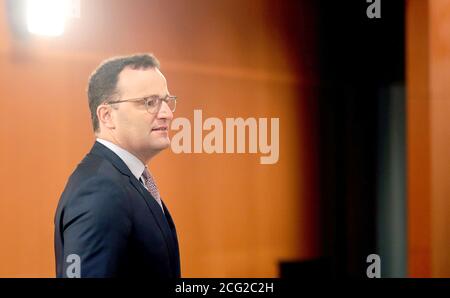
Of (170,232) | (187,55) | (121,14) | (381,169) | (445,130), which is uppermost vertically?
(121,14)

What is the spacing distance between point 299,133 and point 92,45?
99 cm

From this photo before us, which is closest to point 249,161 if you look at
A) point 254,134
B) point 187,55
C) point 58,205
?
point 254,134

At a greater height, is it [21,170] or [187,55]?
[187,55]

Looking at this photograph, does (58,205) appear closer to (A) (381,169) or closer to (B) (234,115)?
(B) (234,115)

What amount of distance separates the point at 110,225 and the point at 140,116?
49 centimetres

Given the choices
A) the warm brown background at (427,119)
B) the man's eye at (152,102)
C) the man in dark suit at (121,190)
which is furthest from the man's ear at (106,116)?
the warm brown background at (427,119)

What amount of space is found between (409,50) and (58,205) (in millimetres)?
1679

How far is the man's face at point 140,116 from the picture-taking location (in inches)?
107

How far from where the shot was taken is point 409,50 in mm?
2783

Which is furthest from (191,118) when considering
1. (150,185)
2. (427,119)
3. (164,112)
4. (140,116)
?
(427,119)

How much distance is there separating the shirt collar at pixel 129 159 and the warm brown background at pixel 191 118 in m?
0.07

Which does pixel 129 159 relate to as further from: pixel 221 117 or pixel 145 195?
pixel 221 117

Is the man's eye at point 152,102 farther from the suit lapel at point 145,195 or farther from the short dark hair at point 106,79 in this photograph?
the suit lapel at point 145,195

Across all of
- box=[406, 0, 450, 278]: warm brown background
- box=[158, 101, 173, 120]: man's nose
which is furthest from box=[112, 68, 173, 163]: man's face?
box=[406, 0, 450, 278]: warm brown background
